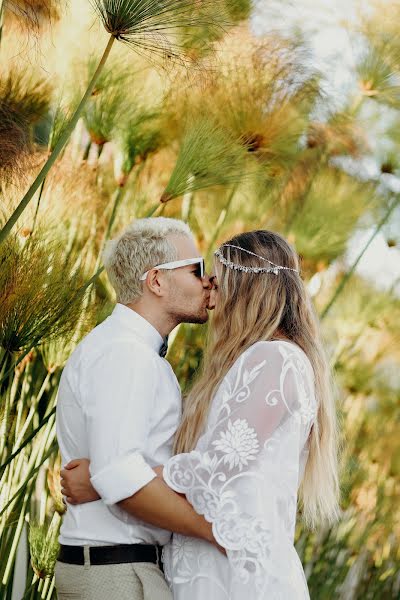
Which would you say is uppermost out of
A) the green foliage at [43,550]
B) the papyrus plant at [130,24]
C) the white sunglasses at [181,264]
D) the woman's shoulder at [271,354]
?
the papyrus plant at [130,24]

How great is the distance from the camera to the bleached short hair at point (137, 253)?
1.51 metres

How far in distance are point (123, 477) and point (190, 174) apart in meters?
0.62

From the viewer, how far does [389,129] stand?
2.15 metres

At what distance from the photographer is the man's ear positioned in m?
1.50

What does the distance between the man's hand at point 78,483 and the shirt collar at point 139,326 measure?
0.20 metres

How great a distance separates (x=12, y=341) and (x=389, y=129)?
1036 mm

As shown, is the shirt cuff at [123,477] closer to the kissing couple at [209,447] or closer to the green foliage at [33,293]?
the kissing couple at [209,447]

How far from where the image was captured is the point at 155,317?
1.49 m

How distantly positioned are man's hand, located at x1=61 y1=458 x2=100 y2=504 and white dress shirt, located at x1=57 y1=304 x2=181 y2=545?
0.02 m

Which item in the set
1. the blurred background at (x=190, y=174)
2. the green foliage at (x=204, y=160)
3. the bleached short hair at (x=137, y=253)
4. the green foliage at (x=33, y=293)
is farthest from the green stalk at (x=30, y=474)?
the green foliage at (x=204, y=160)

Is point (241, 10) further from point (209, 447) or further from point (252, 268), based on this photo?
point (209, 447)

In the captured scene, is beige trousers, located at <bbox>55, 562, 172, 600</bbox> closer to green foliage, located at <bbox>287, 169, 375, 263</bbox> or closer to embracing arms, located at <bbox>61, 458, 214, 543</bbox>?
embracing arms, located at <bbox>61, 458, 214, 543</bbox>

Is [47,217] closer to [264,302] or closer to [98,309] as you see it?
[98,309]

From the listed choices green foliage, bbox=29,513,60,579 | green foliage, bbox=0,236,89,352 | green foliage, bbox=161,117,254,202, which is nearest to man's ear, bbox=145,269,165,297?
green foliage, bbox=0,236,89,352
